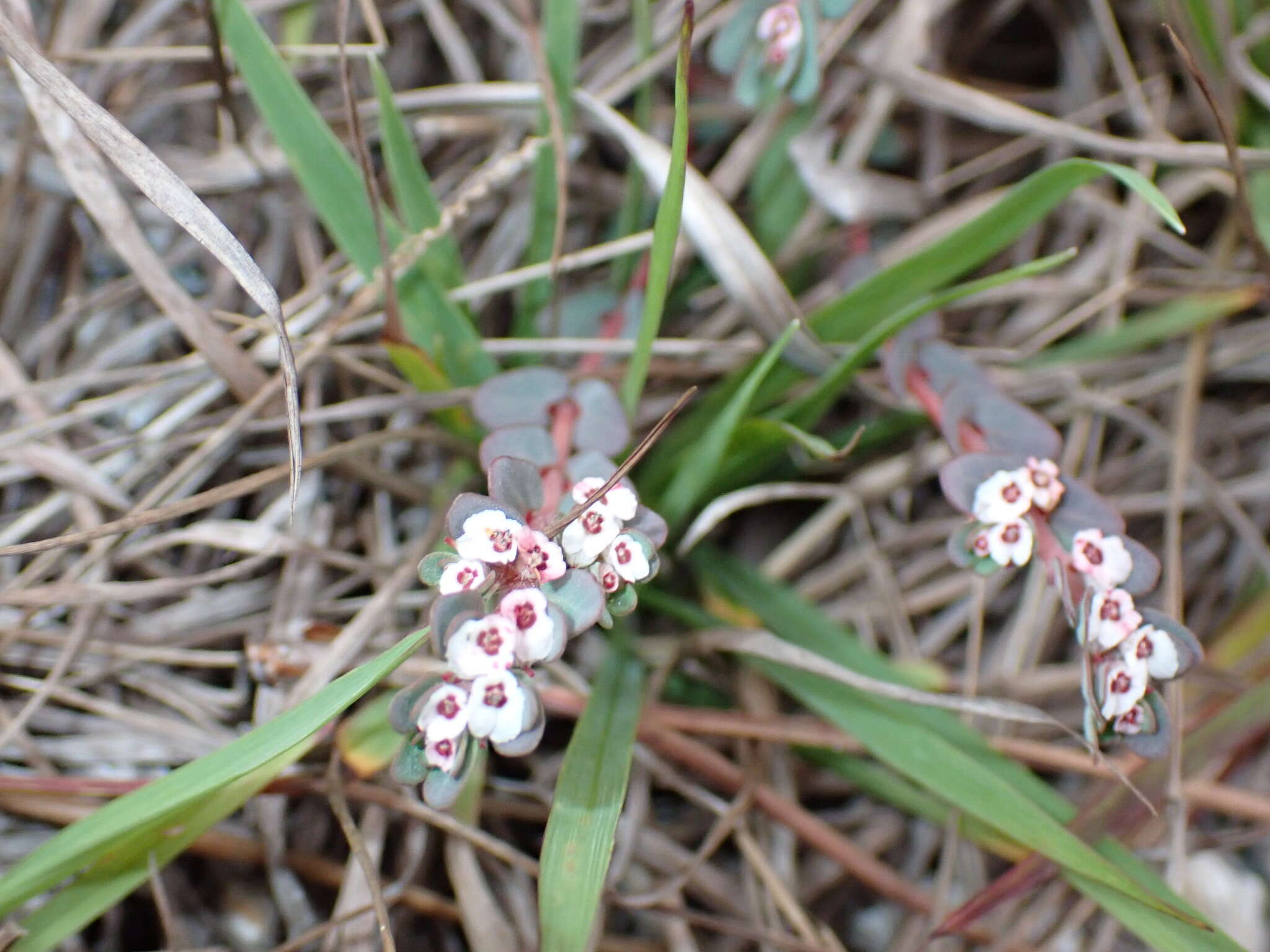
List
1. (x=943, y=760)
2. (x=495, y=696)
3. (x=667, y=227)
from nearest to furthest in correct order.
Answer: (x=495, y=696), (x=667, y=227), (x=943, y=760)

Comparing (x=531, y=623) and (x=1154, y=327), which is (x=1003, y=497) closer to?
(x=531, y=623)

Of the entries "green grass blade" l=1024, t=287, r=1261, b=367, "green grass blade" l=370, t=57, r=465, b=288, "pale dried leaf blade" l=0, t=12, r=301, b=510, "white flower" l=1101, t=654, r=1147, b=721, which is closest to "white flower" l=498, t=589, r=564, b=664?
"pale dried leaf blade" l=0, t=12, r=301, b=510

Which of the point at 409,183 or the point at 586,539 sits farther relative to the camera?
the point at 409,183

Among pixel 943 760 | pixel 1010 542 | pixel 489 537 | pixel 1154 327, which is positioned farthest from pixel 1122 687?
pixel 1154 327

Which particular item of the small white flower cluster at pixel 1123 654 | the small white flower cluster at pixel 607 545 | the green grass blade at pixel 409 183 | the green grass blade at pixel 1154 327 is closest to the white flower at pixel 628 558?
the small white flower cluster at pixel 607 545

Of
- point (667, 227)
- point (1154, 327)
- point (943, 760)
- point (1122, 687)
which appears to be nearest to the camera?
point (1122, 687)

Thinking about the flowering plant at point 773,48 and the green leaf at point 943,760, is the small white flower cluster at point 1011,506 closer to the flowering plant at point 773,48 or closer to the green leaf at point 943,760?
the green leaf at point 943,760
